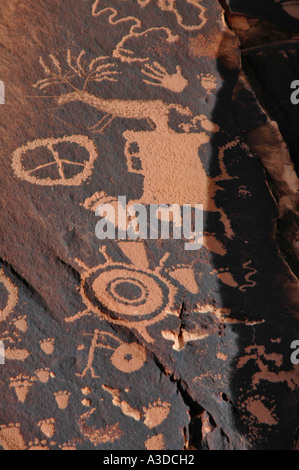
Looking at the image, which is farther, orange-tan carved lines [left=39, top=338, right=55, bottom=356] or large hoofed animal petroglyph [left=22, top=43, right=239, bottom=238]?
large hoofed animal petroglyph [left=22, top=43, right=239, bottom=238]

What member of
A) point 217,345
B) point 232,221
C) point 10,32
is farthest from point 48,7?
point 217,345

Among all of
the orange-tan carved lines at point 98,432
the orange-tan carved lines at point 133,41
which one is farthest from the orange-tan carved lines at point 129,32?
the orange-tan carved lines at point 98,432

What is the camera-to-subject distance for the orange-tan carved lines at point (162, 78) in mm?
1308

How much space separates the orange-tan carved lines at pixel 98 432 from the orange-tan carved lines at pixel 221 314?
0.31 meters

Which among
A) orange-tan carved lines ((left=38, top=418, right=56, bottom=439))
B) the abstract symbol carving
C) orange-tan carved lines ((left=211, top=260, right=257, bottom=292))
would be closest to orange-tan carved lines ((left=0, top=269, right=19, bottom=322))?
the abstract symbol carving

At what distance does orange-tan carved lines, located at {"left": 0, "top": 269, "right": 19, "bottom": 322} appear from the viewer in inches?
42.4

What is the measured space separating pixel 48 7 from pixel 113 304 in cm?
78

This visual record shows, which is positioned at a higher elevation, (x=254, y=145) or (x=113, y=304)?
(x=254, y=145)

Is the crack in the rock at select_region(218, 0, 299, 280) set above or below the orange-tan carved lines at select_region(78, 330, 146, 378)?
above

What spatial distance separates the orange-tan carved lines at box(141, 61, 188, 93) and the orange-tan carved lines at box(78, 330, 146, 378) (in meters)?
0.64

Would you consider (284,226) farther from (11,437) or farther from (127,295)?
(11,437)

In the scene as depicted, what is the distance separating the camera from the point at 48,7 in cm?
131

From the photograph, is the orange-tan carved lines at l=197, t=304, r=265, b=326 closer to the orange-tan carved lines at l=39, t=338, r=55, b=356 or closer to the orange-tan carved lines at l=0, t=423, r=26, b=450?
the orange-tan carved lines at l=39, t=338, r=55, b=356
